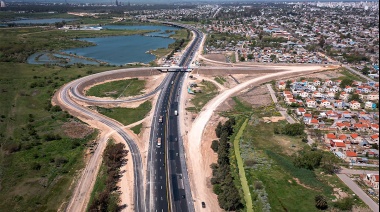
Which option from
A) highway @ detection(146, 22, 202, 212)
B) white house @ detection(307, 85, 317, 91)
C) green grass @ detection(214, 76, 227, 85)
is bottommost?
highway @ detection(146, 22, 202, 212)

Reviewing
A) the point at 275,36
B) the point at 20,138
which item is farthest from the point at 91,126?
the point at 275,36

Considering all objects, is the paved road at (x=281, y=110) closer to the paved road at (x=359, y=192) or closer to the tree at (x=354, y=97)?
the tree at (x=354, y=97)

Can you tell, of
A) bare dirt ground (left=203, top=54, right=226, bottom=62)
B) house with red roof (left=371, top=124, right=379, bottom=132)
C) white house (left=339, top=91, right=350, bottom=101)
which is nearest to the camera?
house with red roof (left=371, top=124, right=379, bottom=132)

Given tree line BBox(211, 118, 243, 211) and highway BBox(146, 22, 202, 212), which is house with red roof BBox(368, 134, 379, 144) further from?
highway BBox(146, 22, 202, 212)

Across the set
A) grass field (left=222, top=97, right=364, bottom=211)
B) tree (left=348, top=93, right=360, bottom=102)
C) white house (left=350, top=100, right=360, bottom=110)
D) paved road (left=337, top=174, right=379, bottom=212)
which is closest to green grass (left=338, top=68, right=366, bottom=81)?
tree (left=348, top=93, right=360, bottom=102)

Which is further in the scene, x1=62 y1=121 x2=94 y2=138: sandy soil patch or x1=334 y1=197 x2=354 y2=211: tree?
x1=62 y1=121 x2=94 y2=138: sandy soil patch

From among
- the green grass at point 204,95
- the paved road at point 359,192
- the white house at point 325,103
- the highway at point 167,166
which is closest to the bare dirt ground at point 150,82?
the highway at point 167,166
